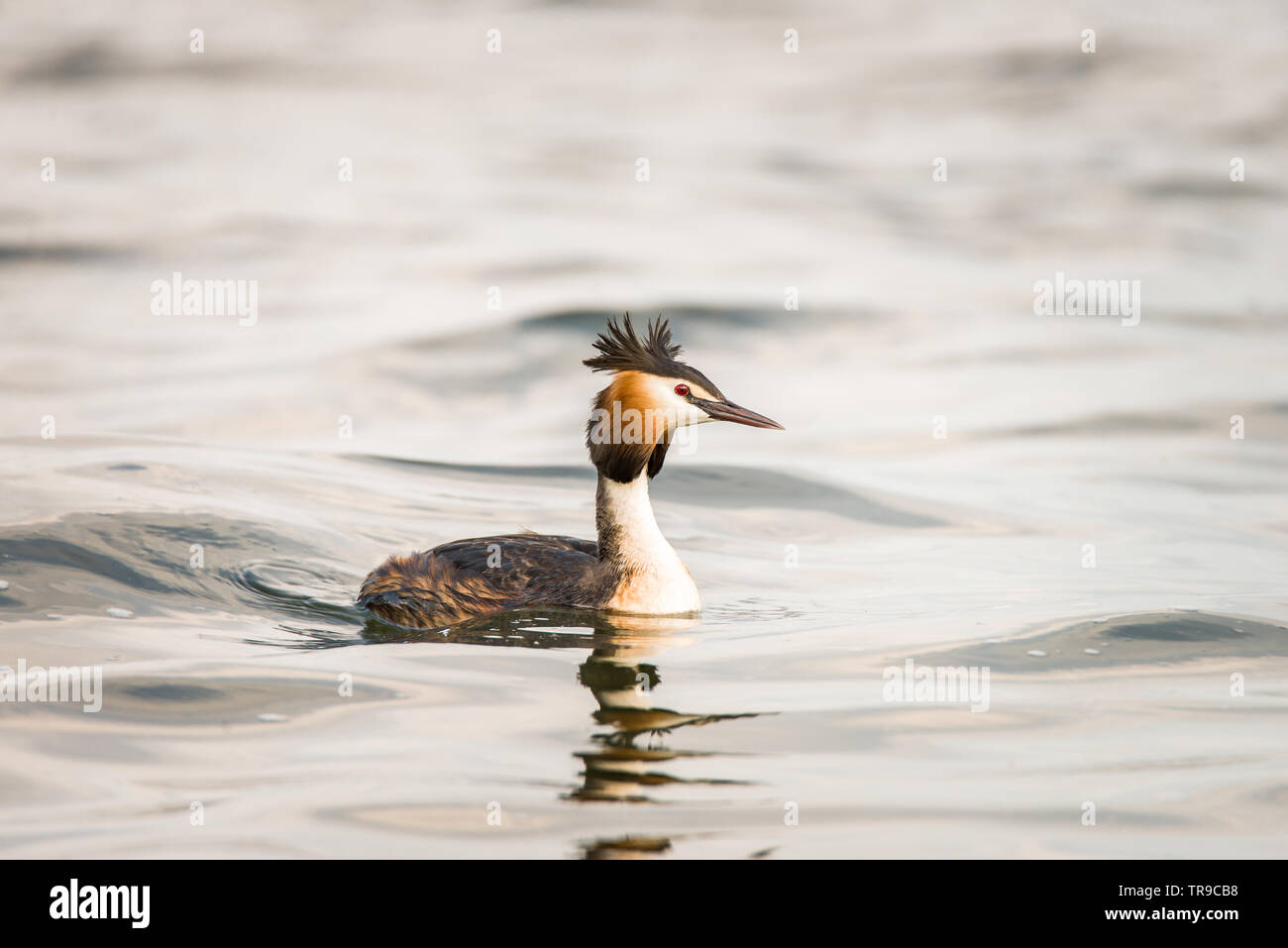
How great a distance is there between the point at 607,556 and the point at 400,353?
1003 centimetres

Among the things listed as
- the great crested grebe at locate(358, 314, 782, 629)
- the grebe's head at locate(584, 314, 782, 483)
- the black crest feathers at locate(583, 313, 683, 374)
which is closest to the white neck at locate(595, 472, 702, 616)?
the great crested grebe at locate(358, 314, 782, 629)

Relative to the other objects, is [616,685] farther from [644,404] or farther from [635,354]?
[635,354]

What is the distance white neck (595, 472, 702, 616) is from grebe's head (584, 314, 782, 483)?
123 mm

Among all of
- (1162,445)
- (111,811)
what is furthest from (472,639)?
(1162,445)

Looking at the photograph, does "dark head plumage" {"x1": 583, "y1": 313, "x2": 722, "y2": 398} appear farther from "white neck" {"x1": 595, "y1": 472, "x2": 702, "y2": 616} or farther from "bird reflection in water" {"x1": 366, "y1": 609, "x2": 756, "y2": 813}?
"bird reflection in water" {"x1": 366, "y1": 609, "x2": 756, "y2": 813}

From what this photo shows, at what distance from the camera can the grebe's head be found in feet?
30.4

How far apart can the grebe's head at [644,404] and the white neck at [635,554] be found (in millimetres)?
123

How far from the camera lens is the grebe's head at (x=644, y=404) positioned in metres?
9.26

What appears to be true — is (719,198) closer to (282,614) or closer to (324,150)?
(324,150)

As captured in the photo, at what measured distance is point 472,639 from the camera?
905 cm

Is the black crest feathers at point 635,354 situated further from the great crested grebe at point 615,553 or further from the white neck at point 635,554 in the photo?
the white neck at point 635,554

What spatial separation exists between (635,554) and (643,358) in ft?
3.93

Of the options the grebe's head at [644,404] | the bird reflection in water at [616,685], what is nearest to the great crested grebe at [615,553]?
the grebe's head at [644,404]

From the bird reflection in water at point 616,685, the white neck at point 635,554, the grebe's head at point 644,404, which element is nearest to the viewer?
the bird reflection in water at point 616,685
